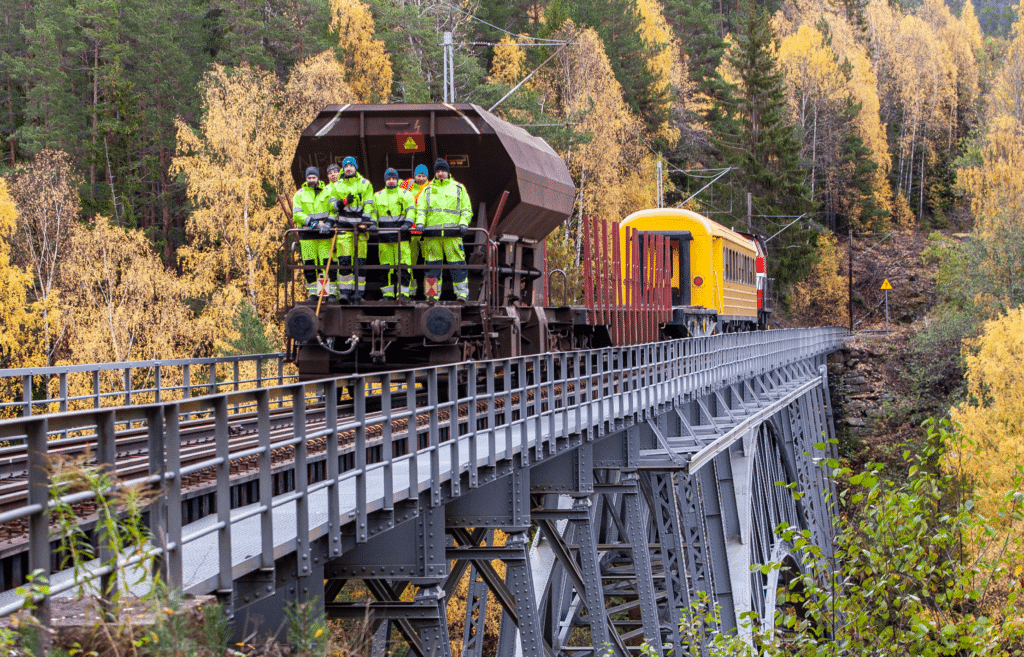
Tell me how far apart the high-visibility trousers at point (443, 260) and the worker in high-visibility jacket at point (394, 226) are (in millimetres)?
220

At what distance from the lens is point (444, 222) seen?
12094mm

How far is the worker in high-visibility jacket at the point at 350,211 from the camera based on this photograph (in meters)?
12.2

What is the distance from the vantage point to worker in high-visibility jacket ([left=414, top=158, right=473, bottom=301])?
12055 mm

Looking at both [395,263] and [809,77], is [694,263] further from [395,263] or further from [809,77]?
[809,77]

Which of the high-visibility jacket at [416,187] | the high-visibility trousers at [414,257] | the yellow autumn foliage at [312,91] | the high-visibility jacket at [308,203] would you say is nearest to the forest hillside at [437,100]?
the yellow autumn foliage at [312,91]

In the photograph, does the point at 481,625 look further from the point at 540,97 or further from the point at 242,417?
the point at 540,97

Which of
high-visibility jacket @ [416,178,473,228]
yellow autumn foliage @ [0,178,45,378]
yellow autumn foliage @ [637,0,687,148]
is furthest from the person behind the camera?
yellow autumn foliage @ [637,0,687,148]

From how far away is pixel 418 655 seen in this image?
9.48 metres

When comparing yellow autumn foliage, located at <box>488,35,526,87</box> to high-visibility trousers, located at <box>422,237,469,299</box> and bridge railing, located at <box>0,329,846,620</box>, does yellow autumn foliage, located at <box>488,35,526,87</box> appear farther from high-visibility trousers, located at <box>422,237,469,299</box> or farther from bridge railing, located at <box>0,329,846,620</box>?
bridge railing, located at <box>0,329,846,620</box>

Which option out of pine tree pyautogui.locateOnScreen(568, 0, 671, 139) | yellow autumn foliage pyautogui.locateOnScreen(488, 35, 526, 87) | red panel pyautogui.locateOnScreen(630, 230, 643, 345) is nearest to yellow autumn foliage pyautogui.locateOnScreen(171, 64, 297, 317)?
yellow autumn foliage pyautogui.locateOnScreen(488, 35, 526, 87)

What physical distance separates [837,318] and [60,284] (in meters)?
42.5

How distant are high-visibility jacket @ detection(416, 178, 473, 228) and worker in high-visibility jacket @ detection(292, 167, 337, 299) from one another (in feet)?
3.38

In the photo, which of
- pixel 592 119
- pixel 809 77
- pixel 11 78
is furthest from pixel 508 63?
pixel 809 77

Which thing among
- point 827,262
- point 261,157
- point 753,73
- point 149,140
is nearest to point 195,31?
point 149,140
